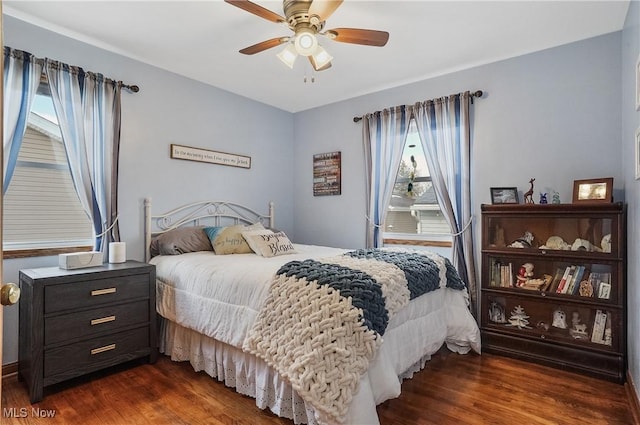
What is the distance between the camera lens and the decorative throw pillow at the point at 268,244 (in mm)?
3062

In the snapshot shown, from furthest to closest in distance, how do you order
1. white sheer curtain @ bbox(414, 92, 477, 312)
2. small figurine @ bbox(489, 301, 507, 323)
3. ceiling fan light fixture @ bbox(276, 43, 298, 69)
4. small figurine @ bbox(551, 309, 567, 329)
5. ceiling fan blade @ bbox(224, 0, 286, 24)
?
white sheer curtain @ bbox(414, 92, 477, 312)
small figurine @ bbox(489, 301, 507, 323)
small figurine @ bbox(551, 309, 567, 329)
ceiling fan light fixture @ bbox(276, 43, 298, 69)
ceiling fan blade @ bbox(224, 0, 286, 24)

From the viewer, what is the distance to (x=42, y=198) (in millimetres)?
2695

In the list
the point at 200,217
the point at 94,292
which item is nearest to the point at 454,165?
the point at 200,217

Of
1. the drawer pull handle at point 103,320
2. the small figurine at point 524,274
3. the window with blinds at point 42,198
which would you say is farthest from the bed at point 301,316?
the window with blinds at point 42,198

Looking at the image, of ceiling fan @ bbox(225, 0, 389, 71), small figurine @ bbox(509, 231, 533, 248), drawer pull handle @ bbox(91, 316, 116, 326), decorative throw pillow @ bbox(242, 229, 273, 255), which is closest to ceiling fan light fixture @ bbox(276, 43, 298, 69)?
ceiling fan @ bbox(225, 0, 389, 71)

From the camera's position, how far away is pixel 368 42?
2.37 meters

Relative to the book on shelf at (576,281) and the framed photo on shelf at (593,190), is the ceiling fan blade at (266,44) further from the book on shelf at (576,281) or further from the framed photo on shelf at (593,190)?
the book on shelf at (576,281)

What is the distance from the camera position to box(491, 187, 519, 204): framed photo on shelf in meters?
3.03

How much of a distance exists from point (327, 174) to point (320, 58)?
1.96m

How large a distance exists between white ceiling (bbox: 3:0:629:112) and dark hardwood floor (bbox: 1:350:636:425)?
2440 mm

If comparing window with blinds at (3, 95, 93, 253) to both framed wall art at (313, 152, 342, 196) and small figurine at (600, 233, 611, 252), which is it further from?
small figurine at (600, 233, 611, 252)

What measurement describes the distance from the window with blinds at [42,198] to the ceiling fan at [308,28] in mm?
1728

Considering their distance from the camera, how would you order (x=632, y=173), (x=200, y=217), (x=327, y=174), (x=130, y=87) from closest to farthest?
1. (x=632, y=173)
2. (x=130, y=87)
3. (x=200, y=217)
4. (x=327, y=174)

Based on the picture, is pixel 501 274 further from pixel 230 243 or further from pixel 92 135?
pixel 92 135
